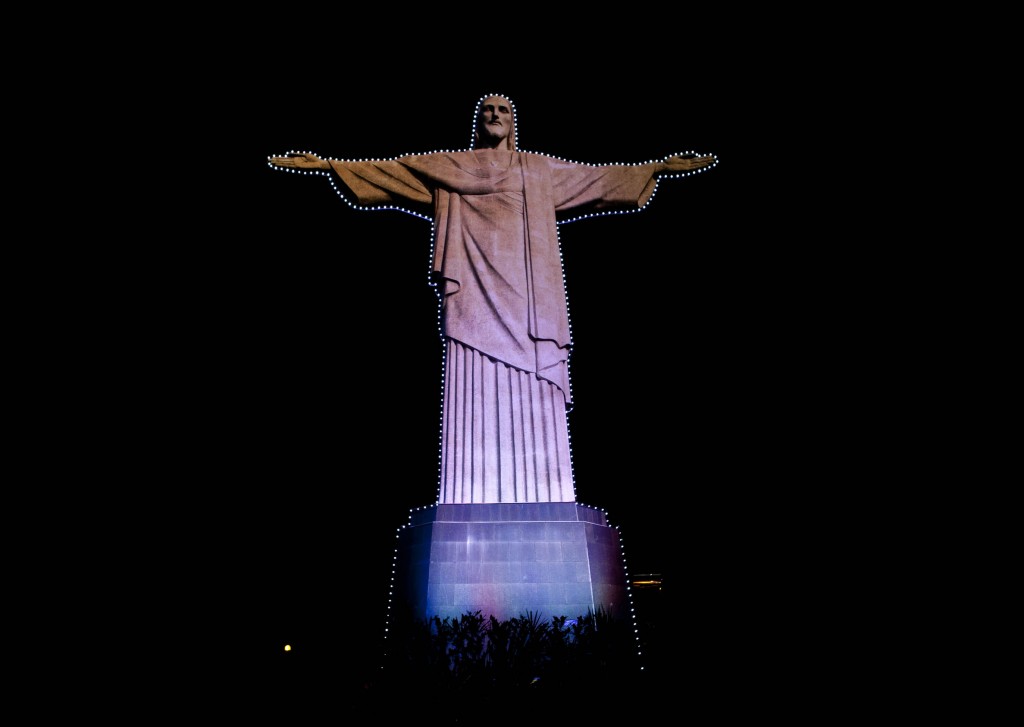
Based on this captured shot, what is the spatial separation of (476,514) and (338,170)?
4.28 meters

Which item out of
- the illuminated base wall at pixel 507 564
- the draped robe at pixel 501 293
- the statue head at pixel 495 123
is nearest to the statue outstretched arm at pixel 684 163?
the draped robe at pixel 501 293

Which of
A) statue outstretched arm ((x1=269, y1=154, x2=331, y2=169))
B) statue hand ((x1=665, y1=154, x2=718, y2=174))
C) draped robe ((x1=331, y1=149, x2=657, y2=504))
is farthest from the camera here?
statue hand ((x1=665, y1=154, x2=718, y2=174))

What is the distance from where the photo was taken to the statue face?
8.73 metres

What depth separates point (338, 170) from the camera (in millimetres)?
8359

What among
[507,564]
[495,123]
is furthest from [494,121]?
[507,564]

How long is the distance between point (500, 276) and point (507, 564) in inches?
118

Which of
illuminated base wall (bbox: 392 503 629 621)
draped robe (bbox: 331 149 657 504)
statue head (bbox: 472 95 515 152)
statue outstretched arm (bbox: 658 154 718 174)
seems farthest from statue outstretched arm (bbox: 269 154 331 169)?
illuminated base wall (bbox: 392 503 629 621)

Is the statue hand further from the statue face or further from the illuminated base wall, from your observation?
the illuminated base wall

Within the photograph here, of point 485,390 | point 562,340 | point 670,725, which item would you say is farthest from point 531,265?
point 670,725

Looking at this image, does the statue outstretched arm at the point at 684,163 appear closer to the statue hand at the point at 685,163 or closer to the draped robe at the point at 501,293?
the statue hand at the point at 685,163

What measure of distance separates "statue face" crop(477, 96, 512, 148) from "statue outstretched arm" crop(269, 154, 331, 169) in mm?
1894

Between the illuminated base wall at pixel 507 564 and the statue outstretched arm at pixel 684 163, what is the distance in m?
4.32

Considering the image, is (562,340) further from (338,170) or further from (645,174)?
(338,170)

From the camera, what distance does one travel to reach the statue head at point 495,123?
28.7 feet
